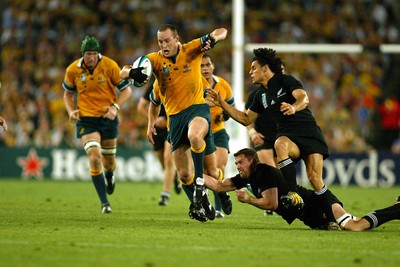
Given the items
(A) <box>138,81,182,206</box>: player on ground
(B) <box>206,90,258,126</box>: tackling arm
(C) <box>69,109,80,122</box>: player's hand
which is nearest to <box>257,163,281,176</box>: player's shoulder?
(B) <box>206,90,258,126</box>: tackling arm

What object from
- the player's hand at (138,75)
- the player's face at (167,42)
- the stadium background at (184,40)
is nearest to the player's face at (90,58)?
the player's face at (167,42)

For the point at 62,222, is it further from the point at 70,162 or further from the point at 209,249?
the point at 70,162

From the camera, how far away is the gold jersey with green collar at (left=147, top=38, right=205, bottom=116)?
35.7 ft

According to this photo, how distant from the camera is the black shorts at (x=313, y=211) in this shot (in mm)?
10086

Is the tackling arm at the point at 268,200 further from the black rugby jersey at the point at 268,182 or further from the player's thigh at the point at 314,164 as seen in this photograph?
the player's thigh at the point at 314,164

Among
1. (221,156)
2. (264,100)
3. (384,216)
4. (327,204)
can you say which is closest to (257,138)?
(221,156)

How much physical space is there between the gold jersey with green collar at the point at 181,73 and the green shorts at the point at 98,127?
2512mm

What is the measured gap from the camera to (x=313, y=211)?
10.1m

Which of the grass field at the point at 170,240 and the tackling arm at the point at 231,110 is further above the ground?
the tackling arm at the point at 231,110

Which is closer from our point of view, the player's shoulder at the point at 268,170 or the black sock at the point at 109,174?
the player's shoulder at the point at 268,170

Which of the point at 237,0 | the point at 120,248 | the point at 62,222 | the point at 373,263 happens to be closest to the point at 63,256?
the point at 120,248

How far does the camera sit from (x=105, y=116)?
42.4 feet

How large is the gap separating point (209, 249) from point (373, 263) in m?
1.55

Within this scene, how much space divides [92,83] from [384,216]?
5.45 metres
